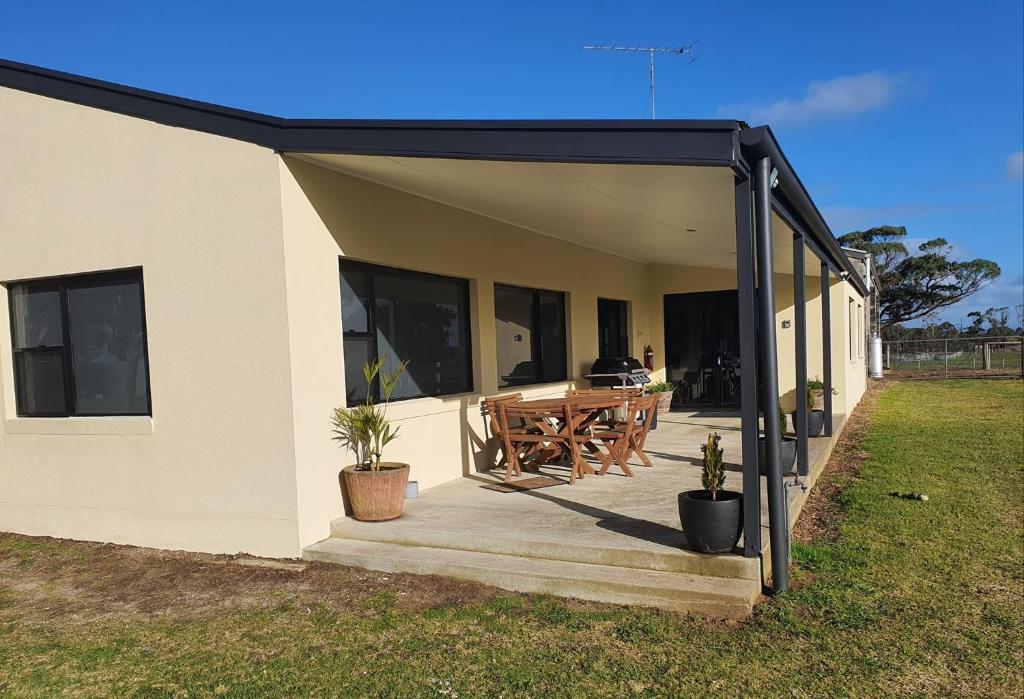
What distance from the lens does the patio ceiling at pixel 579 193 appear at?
497cm

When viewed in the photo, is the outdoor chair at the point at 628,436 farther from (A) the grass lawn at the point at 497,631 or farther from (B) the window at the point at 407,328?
(A) the grass lawn at the point at 497,631

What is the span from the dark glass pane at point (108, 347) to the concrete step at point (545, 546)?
2.16 metres

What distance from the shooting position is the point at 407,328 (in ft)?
22.5

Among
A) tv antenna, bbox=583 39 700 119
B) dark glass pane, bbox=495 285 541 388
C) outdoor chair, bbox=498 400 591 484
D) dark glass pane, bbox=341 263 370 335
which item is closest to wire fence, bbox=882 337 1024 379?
dark glass pane, bbox=495 285 541 388

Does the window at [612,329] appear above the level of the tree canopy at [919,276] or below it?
below

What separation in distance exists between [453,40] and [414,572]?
9214 millimetres

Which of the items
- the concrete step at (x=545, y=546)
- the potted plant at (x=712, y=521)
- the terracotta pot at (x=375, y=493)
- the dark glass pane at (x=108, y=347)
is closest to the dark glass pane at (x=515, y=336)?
the terracotta pot at (x=375, y=493)

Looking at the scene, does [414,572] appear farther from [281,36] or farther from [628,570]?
[281,36]

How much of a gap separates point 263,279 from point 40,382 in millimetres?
2852

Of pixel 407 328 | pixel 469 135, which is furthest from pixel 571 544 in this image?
pixel 407 328

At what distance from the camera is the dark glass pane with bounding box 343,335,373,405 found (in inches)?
239

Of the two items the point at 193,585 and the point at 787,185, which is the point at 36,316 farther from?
the point at 787,185

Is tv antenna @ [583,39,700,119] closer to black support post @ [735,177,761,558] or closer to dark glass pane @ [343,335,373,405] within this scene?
black support post @ [735,177,761,558]

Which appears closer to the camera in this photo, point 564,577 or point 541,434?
point 564,577
